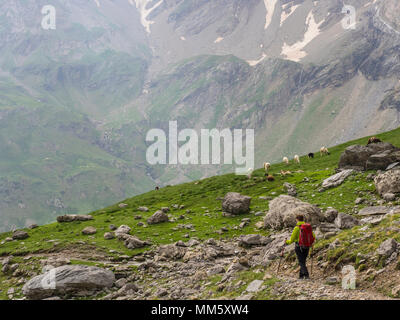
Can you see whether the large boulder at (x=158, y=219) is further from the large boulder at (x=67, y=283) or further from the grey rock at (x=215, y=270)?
the grey rock at (x=215, y=270)

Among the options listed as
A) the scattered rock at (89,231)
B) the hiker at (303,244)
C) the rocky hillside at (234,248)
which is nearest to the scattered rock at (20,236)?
the rocky hillside at (234,248)

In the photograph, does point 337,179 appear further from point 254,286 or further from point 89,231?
point 89,231

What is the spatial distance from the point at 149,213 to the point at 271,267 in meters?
32.4

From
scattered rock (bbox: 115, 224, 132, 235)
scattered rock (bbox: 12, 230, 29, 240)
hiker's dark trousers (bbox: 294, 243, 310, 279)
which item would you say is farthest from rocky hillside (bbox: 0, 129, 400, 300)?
hiker's dark trousers (bbox: 294, 243, 310, 279)

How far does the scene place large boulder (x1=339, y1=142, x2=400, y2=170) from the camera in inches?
1437

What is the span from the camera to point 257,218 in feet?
122

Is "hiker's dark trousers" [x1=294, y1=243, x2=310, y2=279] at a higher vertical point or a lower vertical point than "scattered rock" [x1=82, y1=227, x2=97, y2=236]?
lower

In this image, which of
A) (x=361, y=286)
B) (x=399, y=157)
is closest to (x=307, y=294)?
(x=361, y=286)

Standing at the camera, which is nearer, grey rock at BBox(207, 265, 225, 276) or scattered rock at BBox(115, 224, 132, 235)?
grey rock at BBox(207, 265, 225, 276)

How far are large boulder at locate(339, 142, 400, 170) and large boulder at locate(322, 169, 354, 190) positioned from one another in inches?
77.2

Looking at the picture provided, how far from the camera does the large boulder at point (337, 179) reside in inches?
1492

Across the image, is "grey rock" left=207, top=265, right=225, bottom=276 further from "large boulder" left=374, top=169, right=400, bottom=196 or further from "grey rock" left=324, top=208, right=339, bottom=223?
"large boulder" left=374, top=169, right=400, bottom=196

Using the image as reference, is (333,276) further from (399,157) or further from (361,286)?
(399,157)

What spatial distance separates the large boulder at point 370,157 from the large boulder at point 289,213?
12321 mm
